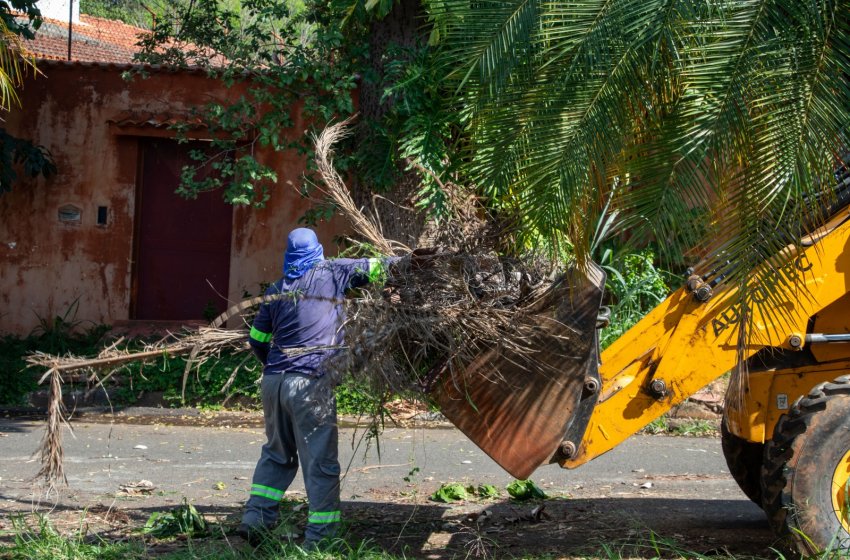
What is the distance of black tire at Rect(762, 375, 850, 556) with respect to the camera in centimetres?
472

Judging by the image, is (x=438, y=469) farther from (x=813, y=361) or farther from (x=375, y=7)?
(x=375, y=7)

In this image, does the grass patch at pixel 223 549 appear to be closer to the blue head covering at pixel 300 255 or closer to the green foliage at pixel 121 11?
the blue head covering at pixel 300 255

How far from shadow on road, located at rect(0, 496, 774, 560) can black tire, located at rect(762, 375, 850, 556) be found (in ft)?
2.06

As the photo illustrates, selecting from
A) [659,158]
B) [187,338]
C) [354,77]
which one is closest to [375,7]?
[354,77]

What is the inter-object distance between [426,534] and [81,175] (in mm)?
8916

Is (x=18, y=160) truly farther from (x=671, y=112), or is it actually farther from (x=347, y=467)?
(x=671, y=112)

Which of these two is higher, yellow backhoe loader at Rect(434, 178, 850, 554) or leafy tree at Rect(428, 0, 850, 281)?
leafy tree at Rect(428, 0, 850, 281)

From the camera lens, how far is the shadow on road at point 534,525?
5.53 meters

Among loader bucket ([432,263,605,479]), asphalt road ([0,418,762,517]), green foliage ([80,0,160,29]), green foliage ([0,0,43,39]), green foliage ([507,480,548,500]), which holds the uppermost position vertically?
green foliage ([80,0,160,29])

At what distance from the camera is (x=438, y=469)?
8.16 meters

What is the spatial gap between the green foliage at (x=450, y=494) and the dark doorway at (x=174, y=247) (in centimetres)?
703

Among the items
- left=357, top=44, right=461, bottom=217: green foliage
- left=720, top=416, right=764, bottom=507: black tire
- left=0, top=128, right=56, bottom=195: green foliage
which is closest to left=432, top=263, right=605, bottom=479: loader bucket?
left=720, top=416, right=764, bottom=507: black tire

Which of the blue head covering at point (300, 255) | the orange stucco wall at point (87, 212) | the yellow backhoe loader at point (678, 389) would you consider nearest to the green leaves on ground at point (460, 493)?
the yellow backhoe loader at point (678, 389)

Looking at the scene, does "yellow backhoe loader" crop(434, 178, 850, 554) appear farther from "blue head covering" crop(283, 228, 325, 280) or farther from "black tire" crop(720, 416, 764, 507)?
"blue head covering" crop(283, 228, 325, 280)
